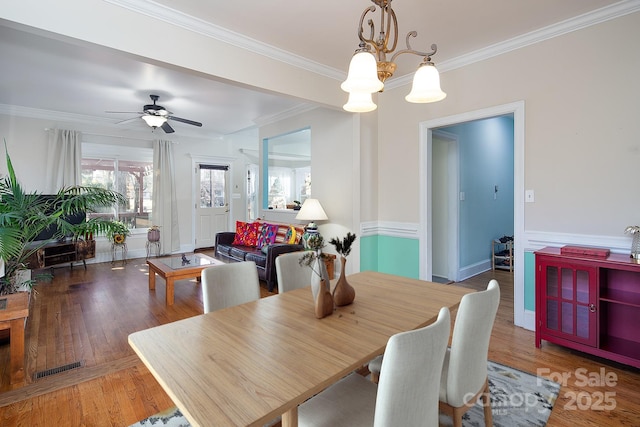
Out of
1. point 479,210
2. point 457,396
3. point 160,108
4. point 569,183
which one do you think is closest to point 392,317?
point 457,396

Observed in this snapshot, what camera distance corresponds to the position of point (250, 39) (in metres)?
2.93

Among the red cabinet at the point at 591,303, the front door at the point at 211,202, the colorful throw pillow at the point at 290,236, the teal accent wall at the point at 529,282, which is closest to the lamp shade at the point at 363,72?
the red cabinet at the point at 591,303

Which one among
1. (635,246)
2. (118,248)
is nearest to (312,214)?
(635,246)

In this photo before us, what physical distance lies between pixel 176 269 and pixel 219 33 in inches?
105

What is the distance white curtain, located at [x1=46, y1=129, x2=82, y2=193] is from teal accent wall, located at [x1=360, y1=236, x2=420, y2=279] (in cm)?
533

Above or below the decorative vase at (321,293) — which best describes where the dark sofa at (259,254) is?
below

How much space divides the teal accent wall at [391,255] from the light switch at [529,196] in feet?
4.11

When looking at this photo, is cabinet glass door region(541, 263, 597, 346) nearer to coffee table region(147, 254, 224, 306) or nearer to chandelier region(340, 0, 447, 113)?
chandelier region(340, 0, 447, 113)

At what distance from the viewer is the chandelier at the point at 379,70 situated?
60.4 inches

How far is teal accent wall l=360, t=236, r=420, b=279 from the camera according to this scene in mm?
3932

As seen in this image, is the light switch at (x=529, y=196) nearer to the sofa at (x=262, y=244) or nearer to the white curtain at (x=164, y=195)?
the sofa at (x=262, y=244)

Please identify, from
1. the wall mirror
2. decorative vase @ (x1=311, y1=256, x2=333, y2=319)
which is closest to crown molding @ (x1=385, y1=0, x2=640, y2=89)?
decorative vase @ (x1=311, y1=256, x2=333, y2=319)

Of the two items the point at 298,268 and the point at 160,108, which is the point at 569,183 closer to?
the point at 298,268

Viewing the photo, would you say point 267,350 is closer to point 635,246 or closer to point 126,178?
point 635,246
